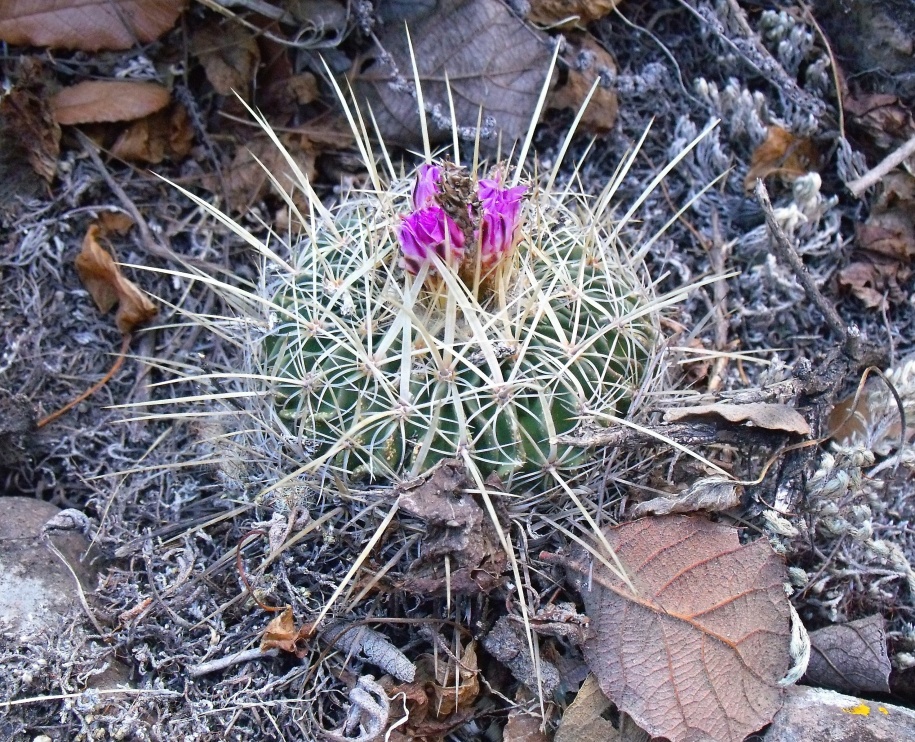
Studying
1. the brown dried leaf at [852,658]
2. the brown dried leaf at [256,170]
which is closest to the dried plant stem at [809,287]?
the brown dried leaf at [852,658]

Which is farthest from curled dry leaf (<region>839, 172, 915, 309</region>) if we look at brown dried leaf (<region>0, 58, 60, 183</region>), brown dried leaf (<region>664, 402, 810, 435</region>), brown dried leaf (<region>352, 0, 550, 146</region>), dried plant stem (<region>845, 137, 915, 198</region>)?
brown dried leaf (<region>0, 58, 60, 183</region>)

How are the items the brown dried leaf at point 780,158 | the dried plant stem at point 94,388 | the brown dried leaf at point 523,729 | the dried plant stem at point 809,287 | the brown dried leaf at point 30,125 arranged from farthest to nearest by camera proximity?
the brown dried leaf at point 780,158, the brown dried leaf at point 30,125, the dried plant stem at point 94,388, the dried plant stem at point 809,287, the brown dried leaf at point 523,729

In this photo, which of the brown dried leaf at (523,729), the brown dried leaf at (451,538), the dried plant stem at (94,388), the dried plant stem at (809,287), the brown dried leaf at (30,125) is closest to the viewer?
the brown dried leaf at (451,538)

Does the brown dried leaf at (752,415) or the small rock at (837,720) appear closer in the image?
the small rock at (837,720)

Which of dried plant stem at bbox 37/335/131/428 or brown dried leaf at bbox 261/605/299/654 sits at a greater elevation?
brown dried leaf at bbox 261/605/299/654

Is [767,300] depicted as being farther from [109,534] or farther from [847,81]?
[109,534]

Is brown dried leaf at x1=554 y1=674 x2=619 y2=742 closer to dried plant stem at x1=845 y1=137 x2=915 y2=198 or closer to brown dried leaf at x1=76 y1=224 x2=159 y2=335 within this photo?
brown dried leaf at x1=76 y1=224 x2=159 y2=335

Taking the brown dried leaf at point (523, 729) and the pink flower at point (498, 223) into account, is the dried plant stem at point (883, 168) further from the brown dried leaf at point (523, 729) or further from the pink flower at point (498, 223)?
the brown dried leaf at point (523, 729)

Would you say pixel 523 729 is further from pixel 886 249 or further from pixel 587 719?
pixel 886 249
